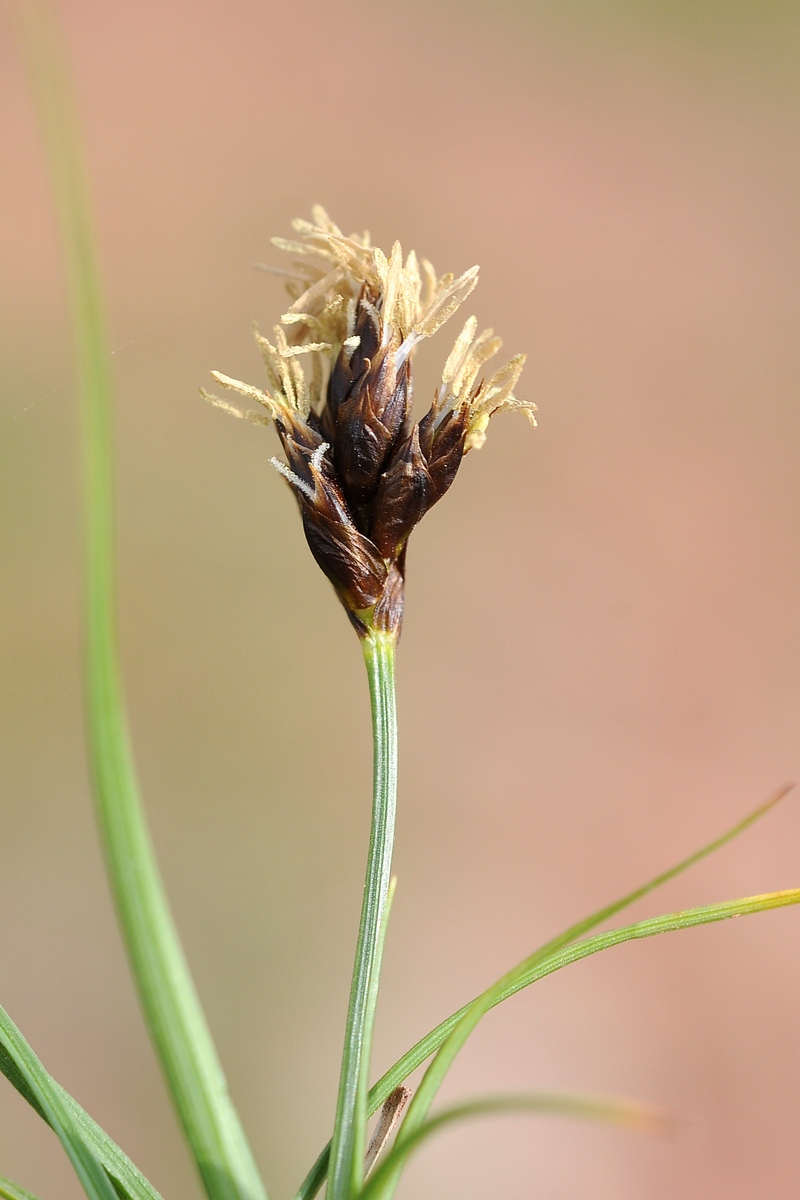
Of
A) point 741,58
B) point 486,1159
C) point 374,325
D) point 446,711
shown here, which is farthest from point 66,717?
point 741,58

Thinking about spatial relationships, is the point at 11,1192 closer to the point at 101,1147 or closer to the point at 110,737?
the point at 101,1147

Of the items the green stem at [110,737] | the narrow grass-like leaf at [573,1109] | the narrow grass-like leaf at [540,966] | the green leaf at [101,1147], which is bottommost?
the green leaf at [101,1147]

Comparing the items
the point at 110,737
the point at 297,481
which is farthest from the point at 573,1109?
the point at 297,481

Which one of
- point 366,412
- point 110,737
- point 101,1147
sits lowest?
point 101,1147

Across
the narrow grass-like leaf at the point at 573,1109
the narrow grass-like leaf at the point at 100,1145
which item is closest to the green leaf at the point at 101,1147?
the narrow grass-like leaf at the point at 100,1145

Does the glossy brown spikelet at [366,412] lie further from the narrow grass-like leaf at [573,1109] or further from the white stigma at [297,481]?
the narrow grass-like leaf at [573,1109]

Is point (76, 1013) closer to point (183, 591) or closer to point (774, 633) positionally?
point (183, 591)
